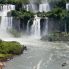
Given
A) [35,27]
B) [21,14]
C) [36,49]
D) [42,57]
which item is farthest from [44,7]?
[42,57]

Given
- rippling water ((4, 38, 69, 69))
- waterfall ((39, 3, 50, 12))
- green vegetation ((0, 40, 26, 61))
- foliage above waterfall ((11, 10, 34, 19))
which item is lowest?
rippling water ((4, 38, 69, 69))

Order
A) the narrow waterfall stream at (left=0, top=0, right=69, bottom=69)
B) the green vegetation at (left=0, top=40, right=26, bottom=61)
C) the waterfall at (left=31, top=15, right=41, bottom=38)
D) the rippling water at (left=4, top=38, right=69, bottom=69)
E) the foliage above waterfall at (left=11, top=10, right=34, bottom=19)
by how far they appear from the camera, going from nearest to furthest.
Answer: the rippling water at (left=4, top=38, right=69, bottom=69)
the narrow waterfall stream at (left=0, top=0, right=69, bottom=69)
the green vegetation at (left=0, top=40, right=26, bottom=61)
the foliage above waterfall at (left=11, top=10, right=34, bottom=19)
the waterfall at (left=31, top=15, right=41, bottom=38)

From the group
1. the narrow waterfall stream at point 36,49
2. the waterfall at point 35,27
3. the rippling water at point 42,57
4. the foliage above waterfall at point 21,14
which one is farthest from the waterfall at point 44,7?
the rippling water at point 42,57

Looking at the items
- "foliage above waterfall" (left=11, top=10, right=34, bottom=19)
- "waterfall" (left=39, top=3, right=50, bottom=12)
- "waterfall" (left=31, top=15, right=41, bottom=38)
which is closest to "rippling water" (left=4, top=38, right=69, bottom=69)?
"waterfall" (left=31, top=15, right=41, bottom=38)

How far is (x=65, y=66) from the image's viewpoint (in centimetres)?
5144

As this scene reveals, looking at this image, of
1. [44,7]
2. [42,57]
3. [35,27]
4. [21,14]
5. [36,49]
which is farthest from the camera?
[44,7]

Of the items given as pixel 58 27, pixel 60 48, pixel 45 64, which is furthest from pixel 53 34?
pixel 45 64

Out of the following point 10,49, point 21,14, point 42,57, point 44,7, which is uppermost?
point 44,7

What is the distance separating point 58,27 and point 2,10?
38.0 feet

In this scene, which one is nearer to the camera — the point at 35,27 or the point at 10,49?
the point at 10,49

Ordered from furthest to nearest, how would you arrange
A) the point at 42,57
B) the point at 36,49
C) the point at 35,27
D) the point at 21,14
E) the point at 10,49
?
the point at 35,27 < the point at 21,14 < the point at 36,49 < the point at 10,49 < the point at 42,57

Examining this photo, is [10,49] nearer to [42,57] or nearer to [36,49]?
[42,57]

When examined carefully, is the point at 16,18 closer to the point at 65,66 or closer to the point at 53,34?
the point at 53,34

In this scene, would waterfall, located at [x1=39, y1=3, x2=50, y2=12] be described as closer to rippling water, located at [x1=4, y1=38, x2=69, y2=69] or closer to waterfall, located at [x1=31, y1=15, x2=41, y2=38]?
waterfall, located at [x1=31, y1=15, x2=41, y2=38]
